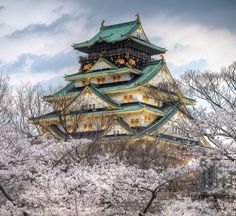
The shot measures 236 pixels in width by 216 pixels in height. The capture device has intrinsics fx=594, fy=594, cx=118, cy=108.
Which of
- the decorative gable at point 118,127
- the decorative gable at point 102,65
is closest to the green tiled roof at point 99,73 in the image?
the decorative gable at point 102,65

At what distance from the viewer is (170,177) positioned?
69.7 ft

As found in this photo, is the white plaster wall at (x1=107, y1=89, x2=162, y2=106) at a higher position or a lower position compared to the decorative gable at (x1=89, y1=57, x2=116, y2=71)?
lower

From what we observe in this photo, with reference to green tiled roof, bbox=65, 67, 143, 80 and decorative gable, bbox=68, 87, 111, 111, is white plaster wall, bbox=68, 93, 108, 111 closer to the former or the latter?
decorative gable, bbox=68, 87, 111, 111

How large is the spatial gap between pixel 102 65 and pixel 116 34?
434 cm

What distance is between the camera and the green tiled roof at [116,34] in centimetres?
6034

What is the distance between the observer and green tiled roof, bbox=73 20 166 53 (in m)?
60.3

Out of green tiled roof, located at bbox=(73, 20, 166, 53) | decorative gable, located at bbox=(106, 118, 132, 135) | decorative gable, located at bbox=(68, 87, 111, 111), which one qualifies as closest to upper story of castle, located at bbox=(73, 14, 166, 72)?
green tiled roof, located at bbox=(73, 20, 166, 53)

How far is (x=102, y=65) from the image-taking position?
59.7 m

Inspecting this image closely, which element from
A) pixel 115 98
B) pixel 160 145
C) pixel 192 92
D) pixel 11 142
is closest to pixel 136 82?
pixel 115 98

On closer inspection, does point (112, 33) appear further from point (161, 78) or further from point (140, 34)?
point (161, 78)

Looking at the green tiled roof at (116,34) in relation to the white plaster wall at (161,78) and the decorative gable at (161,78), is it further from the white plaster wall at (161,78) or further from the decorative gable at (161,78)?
the white plaster wall at (161,78)

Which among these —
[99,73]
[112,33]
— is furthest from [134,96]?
[112,33]

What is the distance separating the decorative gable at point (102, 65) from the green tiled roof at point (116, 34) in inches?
90.9

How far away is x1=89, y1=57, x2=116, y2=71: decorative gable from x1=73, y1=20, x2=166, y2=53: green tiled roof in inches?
90.9
